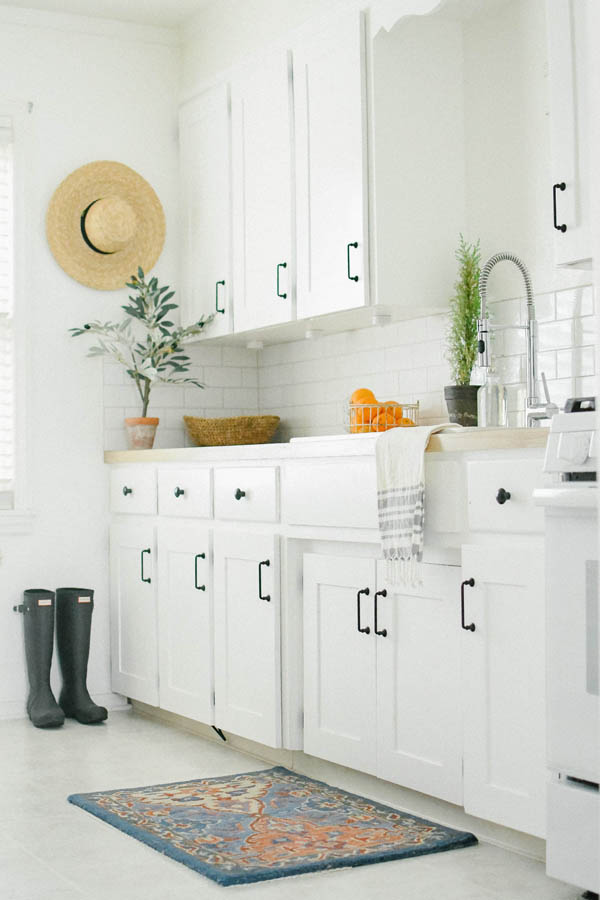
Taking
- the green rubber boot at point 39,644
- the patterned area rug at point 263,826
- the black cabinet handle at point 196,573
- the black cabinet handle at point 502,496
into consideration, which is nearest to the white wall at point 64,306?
the green rubber boot at point 39,644

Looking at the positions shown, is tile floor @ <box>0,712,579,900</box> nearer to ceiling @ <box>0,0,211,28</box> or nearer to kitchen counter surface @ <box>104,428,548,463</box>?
kitchen counter surface @ <box>104,428,548,463</box>

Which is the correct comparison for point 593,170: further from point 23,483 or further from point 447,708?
point 23,483

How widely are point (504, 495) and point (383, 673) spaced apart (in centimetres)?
67

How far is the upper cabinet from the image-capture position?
→ 282 centimetres

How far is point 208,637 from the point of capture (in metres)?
4.02

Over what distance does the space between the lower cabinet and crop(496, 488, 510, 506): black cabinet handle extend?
0.25 metres

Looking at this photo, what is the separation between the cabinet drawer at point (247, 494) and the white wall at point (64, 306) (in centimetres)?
96

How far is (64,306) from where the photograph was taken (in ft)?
15.6

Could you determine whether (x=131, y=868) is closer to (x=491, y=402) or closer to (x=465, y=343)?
(x=491, y=402)

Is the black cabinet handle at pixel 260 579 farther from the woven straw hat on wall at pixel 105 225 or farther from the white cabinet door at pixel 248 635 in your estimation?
the woven straw hat on wall at pixel 105 225

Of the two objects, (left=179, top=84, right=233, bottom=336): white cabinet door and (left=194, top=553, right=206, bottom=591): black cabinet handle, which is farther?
(left=179, top=84, right=233, bottom=336): white cabinet door

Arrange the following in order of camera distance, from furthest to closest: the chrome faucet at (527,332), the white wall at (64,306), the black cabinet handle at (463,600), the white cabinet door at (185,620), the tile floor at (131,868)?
the white wall at (64,306), the white cabinet door at (185,620), the chrome faucet at (527,332), the black cabinet handle at (463,600), the tile floor at (131,868)

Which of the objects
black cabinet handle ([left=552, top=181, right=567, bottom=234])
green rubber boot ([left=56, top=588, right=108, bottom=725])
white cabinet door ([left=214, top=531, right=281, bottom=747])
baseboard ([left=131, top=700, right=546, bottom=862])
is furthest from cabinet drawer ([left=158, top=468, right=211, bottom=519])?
black cabinet handle ([left=552, top=181, right=567, bottom=234])

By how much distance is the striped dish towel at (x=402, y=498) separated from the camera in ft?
9.89
